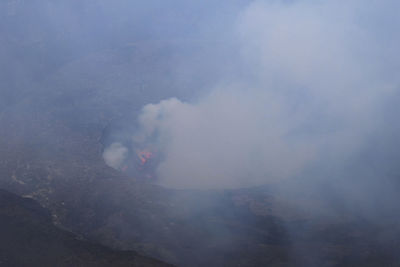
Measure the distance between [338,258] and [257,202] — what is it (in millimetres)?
7103

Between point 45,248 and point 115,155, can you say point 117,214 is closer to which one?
point 45,248

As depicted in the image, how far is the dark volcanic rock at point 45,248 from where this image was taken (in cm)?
2202

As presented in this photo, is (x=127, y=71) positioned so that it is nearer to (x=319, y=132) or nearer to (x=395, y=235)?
(x=319, y=132)

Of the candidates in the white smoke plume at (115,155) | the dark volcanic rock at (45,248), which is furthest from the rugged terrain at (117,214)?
the white smoke plume at (115,155)

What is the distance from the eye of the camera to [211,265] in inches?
893

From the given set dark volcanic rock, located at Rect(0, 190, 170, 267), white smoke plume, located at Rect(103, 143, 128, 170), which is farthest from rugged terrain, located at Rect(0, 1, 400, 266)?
white smoke plume, located at Rect(103, 143, 128, 170)

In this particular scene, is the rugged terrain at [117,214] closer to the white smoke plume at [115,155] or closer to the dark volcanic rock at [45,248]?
the dark volcanic rock at [45,248]

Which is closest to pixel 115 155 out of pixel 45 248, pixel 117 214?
pixel 117 214

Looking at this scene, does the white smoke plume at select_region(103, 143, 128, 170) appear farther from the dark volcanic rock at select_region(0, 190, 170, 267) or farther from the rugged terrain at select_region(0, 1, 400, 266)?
the dark volcanic rock at select_region(0, 190, 170, 267)

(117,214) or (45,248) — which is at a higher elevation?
(117,214)

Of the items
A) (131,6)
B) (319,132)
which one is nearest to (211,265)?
(319,132)

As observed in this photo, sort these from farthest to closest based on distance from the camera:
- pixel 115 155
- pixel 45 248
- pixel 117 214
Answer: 1. pixel 115 155
2. pixel 117 214
3. pixel 45 248

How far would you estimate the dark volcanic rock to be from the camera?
2202 cm

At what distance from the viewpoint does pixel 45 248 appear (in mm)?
22875
